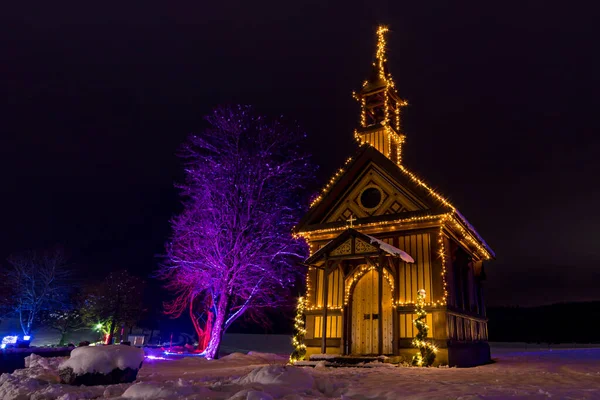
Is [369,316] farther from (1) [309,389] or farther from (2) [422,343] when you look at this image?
(1) [309,389]

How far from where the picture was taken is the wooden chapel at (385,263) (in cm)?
1561

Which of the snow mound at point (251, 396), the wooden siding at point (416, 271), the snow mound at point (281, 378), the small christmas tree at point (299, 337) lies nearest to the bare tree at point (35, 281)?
the small christmas tree at point (299, 337)

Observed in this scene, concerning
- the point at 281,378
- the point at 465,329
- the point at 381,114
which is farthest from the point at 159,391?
the point at 381,114

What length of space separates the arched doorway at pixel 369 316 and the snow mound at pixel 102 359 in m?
9.04

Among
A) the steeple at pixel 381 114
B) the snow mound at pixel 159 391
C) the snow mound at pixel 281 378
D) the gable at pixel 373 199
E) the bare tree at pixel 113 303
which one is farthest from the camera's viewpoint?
the bare tree at pixel 113 303

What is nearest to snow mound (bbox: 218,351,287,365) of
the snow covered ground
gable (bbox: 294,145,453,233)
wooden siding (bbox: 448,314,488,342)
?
gable (bbox: 294,145,453,233)

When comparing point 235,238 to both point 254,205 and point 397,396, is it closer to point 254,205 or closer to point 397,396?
point 254,205

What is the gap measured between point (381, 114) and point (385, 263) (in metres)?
7.95

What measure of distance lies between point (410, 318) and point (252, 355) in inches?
402

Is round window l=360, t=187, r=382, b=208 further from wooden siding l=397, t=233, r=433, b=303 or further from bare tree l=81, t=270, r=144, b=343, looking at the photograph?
bare tree l=81, t=270, r=144, b=343

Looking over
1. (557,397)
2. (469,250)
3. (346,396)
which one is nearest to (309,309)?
(469,250)

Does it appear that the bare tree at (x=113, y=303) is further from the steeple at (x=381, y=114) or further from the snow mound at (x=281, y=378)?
the snow mound at (x=281, y=378)

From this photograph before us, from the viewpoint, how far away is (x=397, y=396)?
733 cm

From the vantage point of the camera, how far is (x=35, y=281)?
39.5 meters
